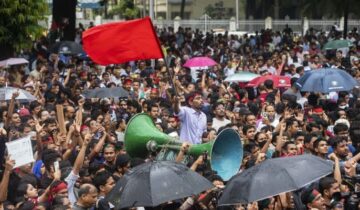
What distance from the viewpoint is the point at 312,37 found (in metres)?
29.0

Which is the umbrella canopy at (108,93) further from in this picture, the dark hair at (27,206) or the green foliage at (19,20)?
the dark hair at (27,206)

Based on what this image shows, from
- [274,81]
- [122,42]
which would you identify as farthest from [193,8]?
[122,42]

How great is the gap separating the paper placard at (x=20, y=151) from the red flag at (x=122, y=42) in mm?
3185

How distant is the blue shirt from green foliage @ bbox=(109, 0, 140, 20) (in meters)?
47.0

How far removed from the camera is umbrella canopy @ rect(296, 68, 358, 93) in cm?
1380

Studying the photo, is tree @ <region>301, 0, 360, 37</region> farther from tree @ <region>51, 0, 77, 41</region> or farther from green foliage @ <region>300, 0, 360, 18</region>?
tree @ <region>51, 0, 77, 41</region>

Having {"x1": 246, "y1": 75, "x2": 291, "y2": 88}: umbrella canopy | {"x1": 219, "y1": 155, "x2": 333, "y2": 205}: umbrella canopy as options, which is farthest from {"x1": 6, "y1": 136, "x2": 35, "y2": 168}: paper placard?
{"x1": 246, "y1": 75, "x2": 291, "y2": 88}: umbrella canopy

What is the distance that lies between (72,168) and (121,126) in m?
2.84

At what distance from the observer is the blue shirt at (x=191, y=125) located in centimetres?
1105

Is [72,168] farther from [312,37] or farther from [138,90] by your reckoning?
[312,37]

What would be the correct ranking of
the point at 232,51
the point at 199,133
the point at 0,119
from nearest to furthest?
the point at 199,133 < the point at 0,119 < the point at 232,51

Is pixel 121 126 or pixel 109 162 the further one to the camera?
pixel 121 126

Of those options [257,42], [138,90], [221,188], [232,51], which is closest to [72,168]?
[221,188]

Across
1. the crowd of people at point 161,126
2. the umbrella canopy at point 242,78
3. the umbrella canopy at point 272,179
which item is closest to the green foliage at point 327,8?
the crowd of people at point 161,126
